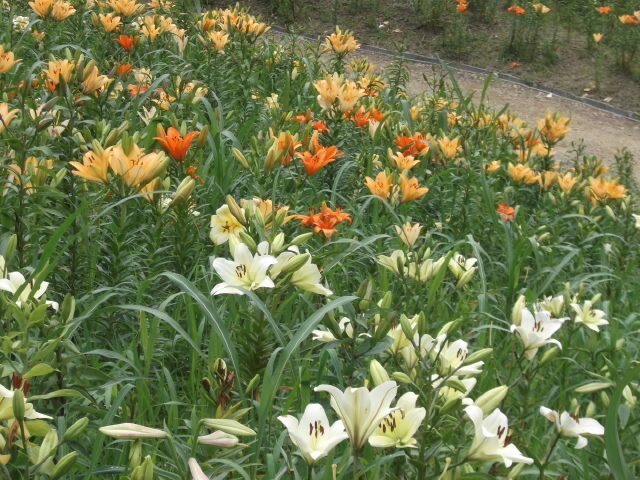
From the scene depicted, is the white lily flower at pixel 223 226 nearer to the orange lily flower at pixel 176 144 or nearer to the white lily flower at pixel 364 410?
the orange lily flower at pixel 176 144

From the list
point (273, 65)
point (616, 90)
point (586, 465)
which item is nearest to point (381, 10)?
point (616, 90)

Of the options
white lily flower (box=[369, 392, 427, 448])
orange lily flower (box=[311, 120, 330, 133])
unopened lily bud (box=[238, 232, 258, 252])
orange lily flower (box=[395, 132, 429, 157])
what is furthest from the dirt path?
white lily flower (box=[369, 392, 427, 448])

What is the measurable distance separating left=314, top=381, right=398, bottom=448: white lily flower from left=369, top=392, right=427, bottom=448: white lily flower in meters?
0.04

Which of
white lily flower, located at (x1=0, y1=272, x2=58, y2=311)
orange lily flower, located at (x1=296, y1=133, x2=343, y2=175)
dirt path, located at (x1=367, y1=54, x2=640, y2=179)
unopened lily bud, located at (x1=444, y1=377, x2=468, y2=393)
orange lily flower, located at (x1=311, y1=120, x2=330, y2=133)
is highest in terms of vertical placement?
unopened lily bud, located at (x1=444, y1=377, x2=468, y2=393)

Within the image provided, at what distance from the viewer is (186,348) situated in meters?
2.15

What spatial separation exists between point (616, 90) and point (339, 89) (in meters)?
6.97

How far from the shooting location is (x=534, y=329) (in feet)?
5.24

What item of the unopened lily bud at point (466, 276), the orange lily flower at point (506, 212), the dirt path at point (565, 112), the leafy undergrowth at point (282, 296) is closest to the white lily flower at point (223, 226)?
the leafy undergrowth at point (282, 296)

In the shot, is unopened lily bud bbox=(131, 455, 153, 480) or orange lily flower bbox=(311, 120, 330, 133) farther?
orange lily flower bbox=(311, 120, 330, 133)

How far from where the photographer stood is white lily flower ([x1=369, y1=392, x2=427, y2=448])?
115 centimetres

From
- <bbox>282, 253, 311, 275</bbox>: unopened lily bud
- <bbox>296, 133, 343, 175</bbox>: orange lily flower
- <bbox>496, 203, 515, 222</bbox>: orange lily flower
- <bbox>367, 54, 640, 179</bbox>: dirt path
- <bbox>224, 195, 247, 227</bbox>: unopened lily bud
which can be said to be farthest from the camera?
<bbox>367, 54, 640, 179</bbox>: dirt path

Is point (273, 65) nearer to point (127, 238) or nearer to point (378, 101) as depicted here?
point (378, 101)

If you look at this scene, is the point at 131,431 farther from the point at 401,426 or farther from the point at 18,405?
the point at 401,426

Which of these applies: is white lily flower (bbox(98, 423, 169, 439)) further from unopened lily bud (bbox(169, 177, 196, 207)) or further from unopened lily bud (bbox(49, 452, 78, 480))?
unopened lily bud (bbox(169, 177, 196, 207))
